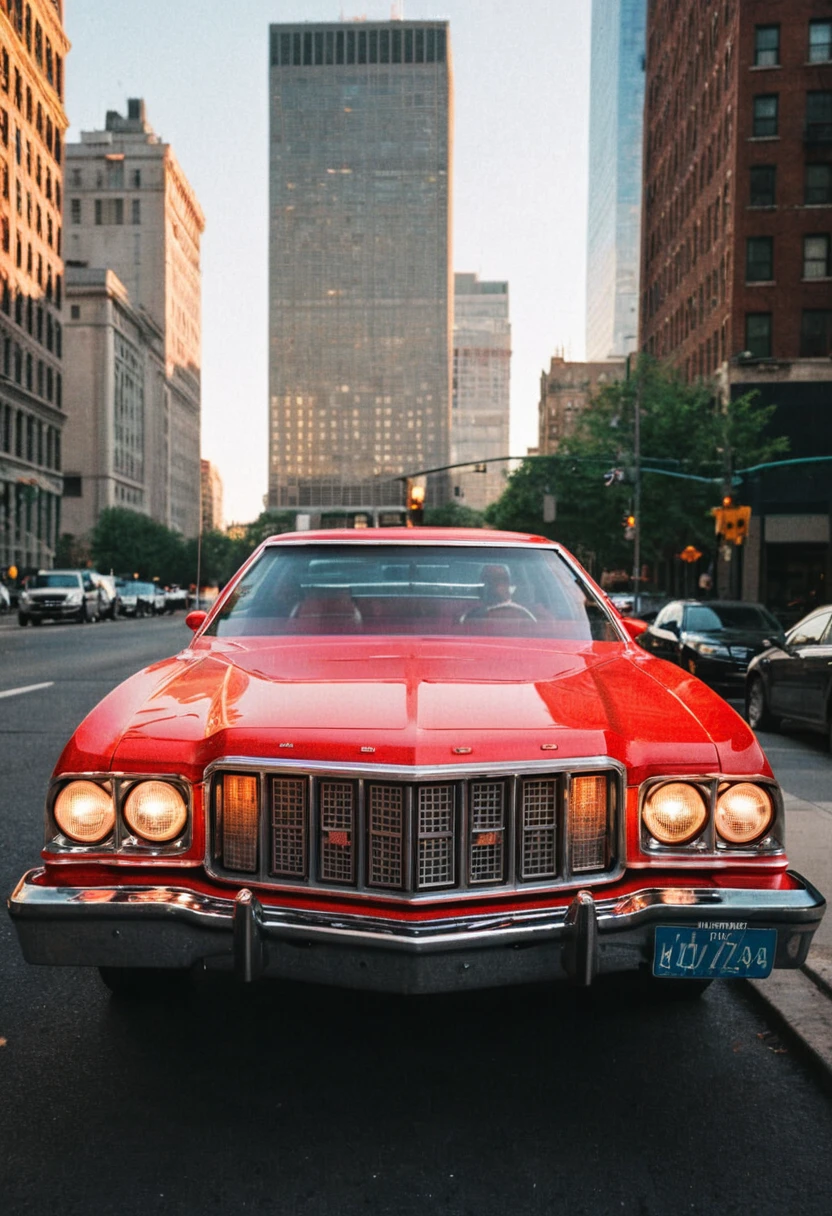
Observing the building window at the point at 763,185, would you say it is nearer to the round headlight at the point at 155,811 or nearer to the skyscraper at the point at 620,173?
the round headlight at the point at 155,811

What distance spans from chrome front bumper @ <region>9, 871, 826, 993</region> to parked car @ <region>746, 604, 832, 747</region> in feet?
25.6

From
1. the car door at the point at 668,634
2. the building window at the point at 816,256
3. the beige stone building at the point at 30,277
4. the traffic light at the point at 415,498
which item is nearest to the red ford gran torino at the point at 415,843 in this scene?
the car door at the point at 668,634

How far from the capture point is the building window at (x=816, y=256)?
46938mm

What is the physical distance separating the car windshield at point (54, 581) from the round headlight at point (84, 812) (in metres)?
36.9

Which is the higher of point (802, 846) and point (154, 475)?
point (154, 475)

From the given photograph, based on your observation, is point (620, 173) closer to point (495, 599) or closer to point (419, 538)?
point (419, 538)

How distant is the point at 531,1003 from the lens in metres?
4.00

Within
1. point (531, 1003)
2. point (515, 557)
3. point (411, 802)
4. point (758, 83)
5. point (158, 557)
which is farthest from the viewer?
point (158, 557)

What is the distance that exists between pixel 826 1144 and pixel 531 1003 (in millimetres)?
1154

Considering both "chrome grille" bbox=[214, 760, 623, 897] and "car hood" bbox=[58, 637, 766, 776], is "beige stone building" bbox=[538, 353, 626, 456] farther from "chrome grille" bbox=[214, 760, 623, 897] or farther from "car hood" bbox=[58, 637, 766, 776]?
"chrome grille" bbox=[214, 760, 623, 897]

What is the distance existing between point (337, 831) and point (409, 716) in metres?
0.37

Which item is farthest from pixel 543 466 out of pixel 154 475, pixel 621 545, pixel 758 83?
pixel 154 475

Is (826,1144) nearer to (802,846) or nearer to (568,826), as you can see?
(568,826)

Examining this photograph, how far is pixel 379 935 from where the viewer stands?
285 centimetres
